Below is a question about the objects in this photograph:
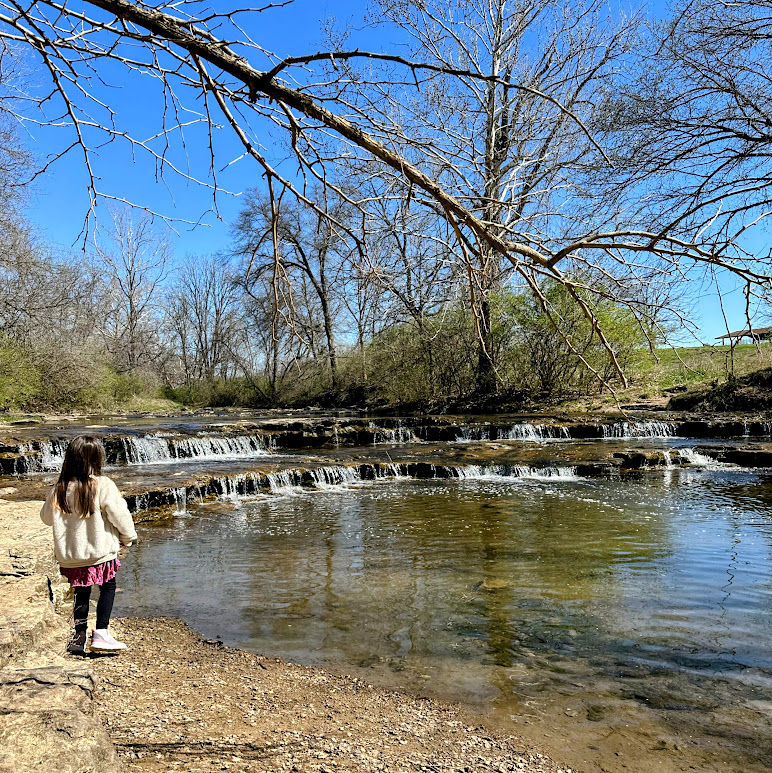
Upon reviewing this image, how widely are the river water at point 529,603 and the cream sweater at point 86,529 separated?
1.13 m

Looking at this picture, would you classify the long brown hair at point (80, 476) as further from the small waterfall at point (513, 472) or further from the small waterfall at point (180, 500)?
the small waterfall at point (513, 472)

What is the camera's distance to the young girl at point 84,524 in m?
3.61

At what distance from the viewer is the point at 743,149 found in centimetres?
1102

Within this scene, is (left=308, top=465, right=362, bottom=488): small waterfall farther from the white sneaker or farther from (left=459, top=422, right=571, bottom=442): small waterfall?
Answer: the white sneaker

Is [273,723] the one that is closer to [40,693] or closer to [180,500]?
[40,693]

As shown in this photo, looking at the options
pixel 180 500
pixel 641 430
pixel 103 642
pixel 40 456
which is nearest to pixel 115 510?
pixel 103 642

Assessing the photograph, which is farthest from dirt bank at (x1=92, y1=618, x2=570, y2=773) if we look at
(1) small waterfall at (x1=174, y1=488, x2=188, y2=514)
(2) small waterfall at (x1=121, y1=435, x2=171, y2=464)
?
(2) small waterfall at (x1=121, y1=435, x2=171, y2=464)

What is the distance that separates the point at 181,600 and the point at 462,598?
90.6 inches

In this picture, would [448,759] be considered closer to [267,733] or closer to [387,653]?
[267,733]

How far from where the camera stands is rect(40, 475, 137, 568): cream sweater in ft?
11.8

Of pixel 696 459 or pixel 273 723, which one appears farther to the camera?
pixel 696 459

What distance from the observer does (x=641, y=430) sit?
14695 mm

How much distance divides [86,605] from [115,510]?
59cm

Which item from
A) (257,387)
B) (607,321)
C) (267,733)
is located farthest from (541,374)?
(267,733)
